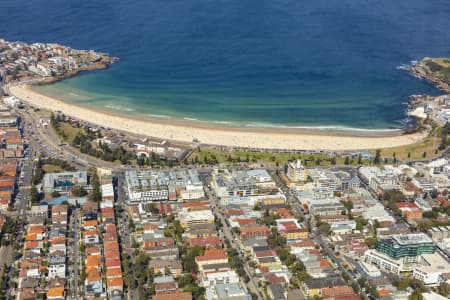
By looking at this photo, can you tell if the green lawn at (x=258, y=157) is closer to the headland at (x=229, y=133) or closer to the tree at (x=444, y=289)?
the headland at (x=229, y=133)

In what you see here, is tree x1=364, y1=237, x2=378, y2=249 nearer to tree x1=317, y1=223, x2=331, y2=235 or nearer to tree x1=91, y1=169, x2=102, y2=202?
tree x1=317, y1=223, x2=331, y2=235

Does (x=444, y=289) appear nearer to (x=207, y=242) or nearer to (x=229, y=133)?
(x=207, y=242)

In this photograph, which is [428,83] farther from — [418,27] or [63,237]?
[63,237]

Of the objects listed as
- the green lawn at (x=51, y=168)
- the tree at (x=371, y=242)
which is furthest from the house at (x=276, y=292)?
the green lawn at (x=51, y=168)

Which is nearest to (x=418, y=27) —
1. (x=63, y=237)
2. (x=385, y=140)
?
(x=385, y=140)

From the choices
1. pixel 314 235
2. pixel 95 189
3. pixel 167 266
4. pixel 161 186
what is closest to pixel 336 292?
pixel 314 235
